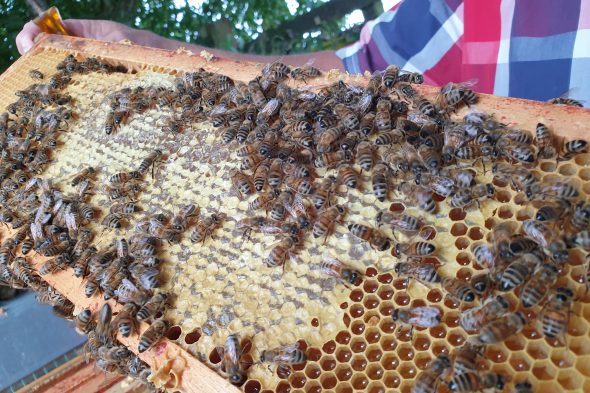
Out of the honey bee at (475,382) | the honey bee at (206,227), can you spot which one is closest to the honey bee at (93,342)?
the honey bee at (206,227)

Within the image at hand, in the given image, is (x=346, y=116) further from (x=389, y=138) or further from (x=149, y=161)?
(x=149, y=161)

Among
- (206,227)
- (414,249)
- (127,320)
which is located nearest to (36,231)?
(127,320)

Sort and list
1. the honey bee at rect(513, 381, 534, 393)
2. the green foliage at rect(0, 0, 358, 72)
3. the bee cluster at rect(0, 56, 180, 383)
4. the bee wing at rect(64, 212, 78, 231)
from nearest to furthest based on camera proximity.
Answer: the honey bee at rect(513, 381, 534, 393) → the bee cluster at rect(0, 56, 180, 383) → the bee wing at rect(64, 212, 78, 231) → the green foliage at rect(0, 0, 358, 72)

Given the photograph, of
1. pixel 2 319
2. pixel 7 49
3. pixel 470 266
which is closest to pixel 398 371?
pixel 470 266

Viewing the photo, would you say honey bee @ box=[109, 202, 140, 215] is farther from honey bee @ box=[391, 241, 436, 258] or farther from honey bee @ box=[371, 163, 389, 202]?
honey bee @ box=[391, 241, 436, 258]

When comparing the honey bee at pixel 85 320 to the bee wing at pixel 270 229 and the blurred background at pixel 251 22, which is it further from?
the blurred background at pixel 251 22

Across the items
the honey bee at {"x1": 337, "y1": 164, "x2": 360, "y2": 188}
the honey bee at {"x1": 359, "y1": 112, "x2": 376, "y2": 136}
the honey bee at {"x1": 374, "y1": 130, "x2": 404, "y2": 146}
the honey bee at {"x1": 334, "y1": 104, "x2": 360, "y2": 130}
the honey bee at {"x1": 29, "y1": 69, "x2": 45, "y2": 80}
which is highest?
the honey bee at {"x1": 29, "y1": 69, "x2": 45, "y2": 80}

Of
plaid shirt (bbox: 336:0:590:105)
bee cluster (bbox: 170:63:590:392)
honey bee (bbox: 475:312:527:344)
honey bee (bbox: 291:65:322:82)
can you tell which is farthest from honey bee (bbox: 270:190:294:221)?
plaid shirt (bbox: 336:0:590:105)
